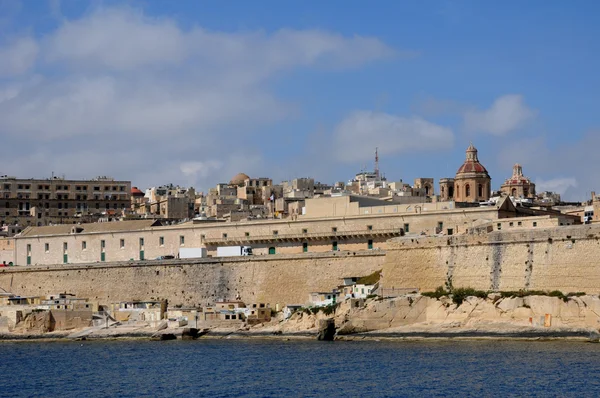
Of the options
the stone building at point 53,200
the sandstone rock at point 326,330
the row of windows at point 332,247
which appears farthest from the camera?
the stone building at point 53,200

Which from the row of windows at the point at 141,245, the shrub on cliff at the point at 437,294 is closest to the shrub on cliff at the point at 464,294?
the shrub on cliff at the point at 437,294

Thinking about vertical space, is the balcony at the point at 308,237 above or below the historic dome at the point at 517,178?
below

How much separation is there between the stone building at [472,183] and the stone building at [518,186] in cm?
2080

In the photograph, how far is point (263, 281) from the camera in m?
66.6

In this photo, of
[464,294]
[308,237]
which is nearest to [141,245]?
[308,237]

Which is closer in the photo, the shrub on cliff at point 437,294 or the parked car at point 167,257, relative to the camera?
the shrub on cliff at point 437,294

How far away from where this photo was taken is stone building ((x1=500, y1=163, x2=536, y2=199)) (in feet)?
345

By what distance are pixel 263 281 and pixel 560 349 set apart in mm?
22547

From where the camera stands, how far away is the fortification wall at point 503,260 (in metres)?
53.6

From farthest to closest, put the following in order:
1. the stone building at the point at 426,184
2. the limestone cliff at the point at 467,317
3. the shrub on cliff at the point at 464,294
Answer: the stone building at the point at 426,184 < the shrub on cliff at the point at 464,294 < the limestone cliff at the point at 467,317

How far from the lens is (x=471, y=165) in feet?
276

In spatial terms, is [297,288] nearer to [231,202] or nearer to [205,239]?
[205,239]

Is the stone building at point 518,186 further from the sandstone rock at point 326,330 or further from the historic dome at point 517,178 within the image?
the sandstone rock at point 326,330

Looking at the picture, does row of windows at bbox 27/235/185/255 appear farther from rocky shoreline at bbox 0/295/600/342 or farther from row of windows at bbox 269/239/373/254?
rocky shoreline at bbox 0/295/600/342
